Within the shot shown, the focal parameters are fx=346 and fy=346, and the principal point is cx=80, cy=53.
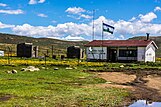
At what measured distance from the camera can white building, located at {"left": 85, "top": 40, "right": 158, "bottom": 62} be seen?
254 feet

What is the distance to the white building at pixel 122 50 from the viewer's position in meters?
77.4

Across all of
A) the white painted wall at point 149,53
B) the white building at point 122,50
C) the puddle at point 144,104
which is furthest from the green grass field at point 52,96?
the white painted wall at point 149,53

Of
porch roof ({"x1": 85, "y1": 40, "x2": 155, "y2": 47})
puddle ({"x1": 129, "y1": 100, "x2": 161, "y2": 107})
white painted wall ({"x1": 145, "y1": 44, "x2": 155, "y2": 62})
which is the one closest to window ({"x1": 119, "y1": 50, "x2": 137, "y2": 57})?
porch roof ({"x1": 85, "y1": 40, "x2": 155, "y2": 47})

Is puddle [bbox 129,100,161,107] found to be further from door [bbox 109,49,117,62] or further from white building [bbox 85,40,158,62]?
door [bbox 109,49,117,62]

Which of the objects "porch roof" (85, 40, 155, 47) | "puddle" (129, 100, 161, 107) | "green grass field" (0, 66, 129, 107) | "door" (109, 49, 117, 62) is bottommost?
"puddle" (129, 100, 161, 107)

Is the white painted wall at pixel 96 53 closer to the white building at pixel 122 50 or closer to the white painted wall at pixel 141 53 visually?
the white building at pixel 122 50

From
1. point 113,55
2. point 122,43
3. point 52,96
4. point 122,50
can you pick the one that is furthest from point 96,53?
point 52,96

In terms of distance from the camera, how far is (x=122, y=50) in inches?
3177

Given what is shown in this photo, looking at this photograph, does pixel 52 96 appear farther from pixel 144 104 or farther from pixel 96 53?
pixel 96 53

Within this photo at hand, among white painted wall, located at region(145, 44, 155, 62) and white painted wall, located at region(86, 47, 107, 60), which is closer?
white painted wall, located at region(145, 44, 155, 62)

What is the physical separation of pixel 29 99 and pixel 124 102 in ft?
19.3

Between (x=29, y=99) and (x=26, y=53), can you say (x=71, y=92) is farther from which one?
(x=26, y=53)

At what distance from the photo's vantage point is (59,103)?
794 inches

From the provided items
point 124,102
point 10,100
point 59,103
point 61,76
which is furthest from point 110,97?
point 61,76
